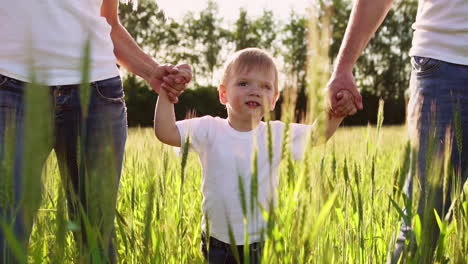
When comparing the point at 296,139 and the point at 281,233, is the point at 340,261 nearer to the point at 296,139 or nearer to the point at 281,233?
the point at 281,233

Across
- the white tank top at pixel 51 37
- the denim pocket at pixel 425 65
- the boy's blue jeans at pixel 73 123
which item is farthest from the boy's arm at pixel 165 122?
the denim pocket at pixel 425 65

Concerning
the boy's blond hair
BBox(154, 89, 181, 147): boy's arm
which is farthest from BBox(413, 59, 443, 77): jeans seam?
BBox(154, 89, 181, 147): boy's arm

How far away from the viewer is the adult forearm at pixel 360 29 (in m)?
1.83

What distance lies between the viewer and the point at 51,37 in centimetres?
162

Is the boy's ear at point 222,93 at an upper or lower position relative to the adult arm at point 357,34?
lower

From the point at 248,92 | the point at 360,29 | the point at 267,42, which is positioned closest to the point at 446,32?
the point at 360,29

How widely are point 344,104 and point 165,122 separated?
0.61 meters

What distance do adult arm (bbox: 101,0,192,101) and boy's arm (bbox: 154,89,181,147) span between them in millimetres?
28

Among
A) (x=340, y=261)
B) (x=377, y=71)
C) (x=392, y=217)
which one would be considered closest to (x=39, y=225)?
(x=340, y=261)

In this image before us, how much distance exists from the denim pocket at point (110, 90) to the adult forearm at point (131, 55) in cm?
18

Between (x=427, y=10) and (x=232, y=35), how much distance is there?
117ft

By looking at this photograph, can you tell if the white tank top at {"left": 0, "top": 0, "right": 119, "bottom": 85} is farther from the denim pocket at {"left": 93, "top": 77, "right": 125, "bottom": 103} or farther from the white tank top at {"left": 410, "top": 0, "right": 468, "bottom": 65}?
the white tank top at {"left": 410, "top": 0, "right": 468, "bottom": 65}

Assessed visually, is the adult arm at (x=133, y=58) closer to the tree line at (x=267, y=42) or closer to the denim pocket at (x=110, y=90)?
the denim pocket at (x=110, y=90)

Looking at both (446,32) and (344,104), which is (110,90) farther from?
(446,32)
